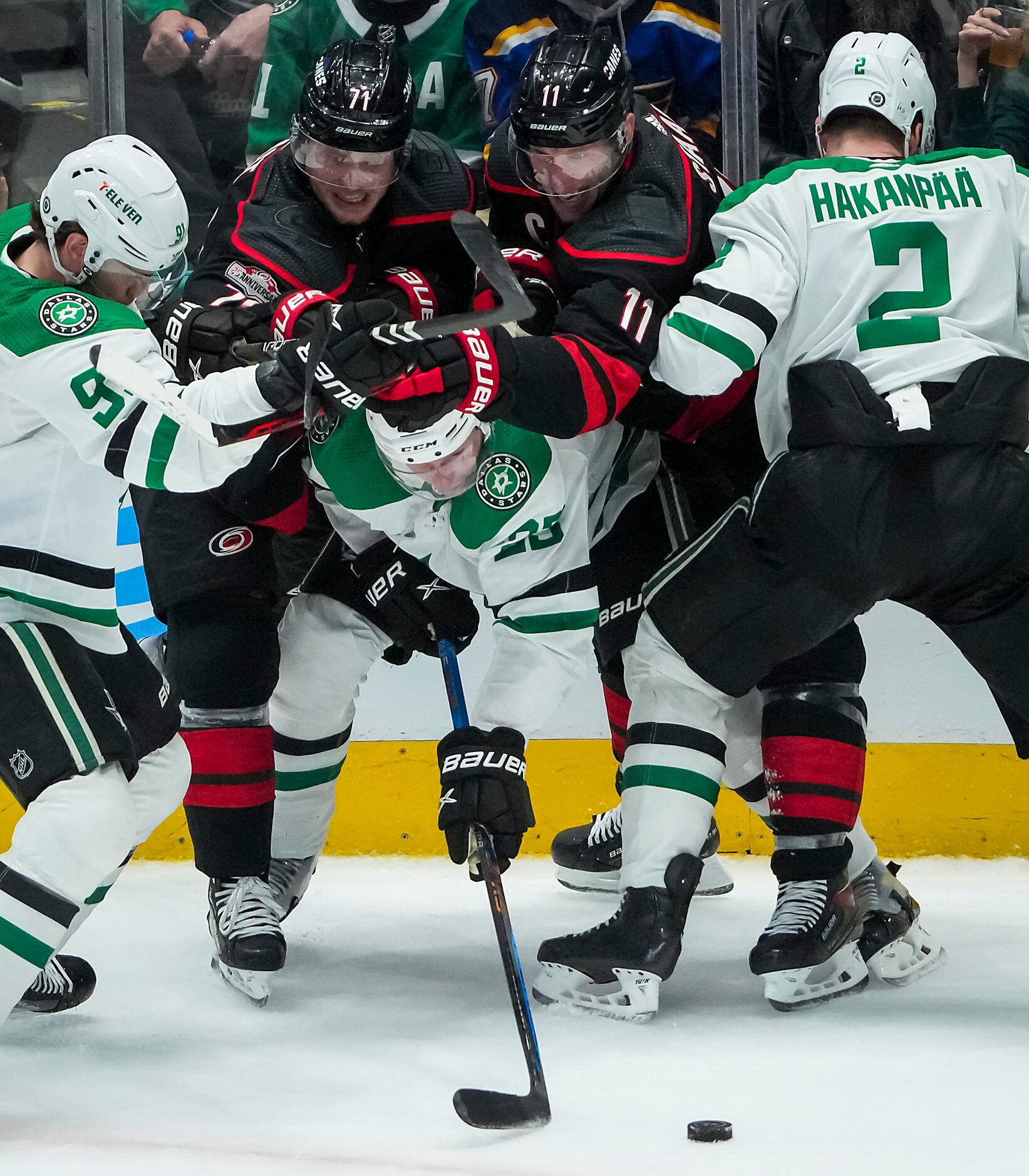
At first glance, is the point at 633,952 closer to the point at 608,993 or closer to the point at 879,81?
the point at 608,993

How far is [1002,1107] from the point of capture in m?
1.79

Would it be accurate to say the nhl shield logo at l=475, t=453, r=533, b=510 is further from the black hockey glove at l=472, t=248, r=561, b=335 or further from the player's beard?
the player's beard

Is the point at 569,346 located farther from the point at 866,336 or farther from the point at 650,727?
the point at 650,727

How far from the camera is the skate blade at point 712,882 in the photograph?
300 cm

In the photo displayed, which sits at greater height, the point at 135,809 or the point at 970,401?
the point at 970,401

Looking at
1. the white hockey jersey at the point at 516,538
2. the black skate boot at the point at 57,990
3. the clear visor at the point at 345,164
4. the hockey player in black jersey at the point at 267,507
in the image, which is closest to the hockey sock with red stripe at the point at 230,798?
the hockey player in black jersey at the point at 267,507

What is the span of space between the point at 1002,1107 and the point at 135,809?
1104mm

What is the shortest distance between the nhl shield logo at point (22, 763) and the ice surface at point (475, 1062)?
A: 0.39 m

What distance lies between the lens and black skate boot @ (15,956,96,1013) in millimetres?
2260

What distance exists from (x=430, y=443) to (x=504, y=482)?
0.14 metres

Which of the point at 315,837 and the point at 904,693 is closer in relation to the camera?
the point at 315,837

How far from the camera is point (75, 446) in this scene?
1.94m

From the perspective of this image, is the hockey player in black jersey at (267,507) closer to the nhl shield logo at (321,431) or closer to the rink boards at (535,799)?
the nhl shield logo at (321,431)

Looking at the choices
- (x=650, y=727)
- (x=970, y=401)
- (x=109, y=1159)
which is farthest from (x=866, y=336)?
(x=109, y=1159)
